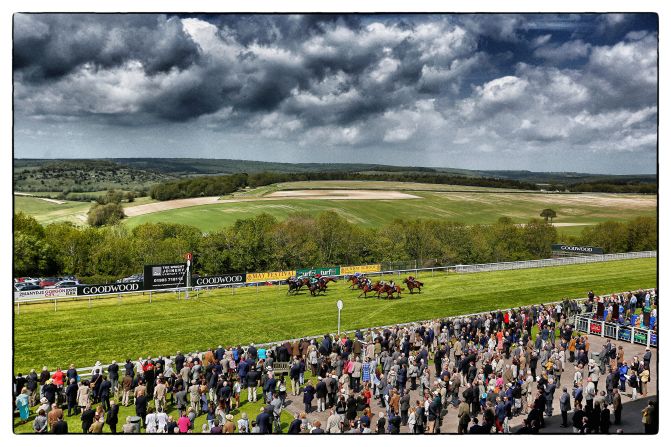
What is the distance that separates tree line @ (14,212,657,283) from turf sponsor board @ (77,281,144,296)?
49.6 ft

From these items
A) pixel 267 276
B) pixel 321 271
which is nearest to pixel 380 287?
pixel 321 271

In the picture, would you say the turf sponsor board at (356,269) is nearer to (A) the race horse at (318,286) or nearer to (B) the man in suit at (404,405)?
(A) the race horse at (318,286)

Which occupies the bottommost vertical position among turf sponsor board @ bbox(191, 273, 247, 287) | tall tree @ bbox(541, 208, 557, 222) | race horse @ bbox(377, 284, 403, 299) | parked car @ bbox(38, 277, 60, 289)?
parked car @ bbox(38, 277, 60, 289)

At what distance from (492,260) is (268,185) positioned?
148ft

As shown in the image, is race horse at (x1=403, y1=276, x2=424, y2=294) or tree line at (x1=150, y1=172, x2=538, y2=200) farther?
tree line at (x1=150, y1=172, x2=538, y2=200)

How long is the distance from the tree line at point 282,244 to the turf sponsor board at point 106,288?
49.6 feet

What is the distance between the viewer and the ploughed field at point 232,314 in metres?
24.7

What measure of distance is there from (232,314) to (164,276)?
6104 mm

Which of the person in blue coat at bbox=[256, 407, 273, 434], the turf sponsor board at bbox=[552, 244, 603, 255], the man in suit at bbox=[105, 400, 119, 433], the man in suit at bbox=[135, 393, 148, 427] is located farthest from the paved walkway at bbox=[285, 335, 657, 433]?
the turf sponsor board at bbox=[552, 244, 603, 255]

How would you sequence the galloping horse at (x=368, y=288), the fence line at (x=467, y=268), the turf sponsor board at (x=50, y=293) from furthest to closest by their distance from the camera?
the galloping horse at (x=368, y=288) < the fence line at (x=467, y=268) < the turf sponsor board at (x=50, y=293)

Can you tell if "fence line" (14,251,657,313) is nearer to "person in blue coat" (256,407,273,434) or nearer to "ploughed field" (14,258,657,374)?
"ploughed field" (14,258,657,374)

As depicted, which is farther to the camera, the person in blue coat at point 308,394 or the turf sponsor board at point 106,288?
the turf sponsor board at point 106,288

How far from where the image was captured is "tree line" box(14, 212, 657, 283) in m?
49.1

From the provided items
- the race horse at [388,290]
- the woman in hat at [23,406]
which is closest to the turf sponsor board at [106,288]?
the race horse at [388,290]
